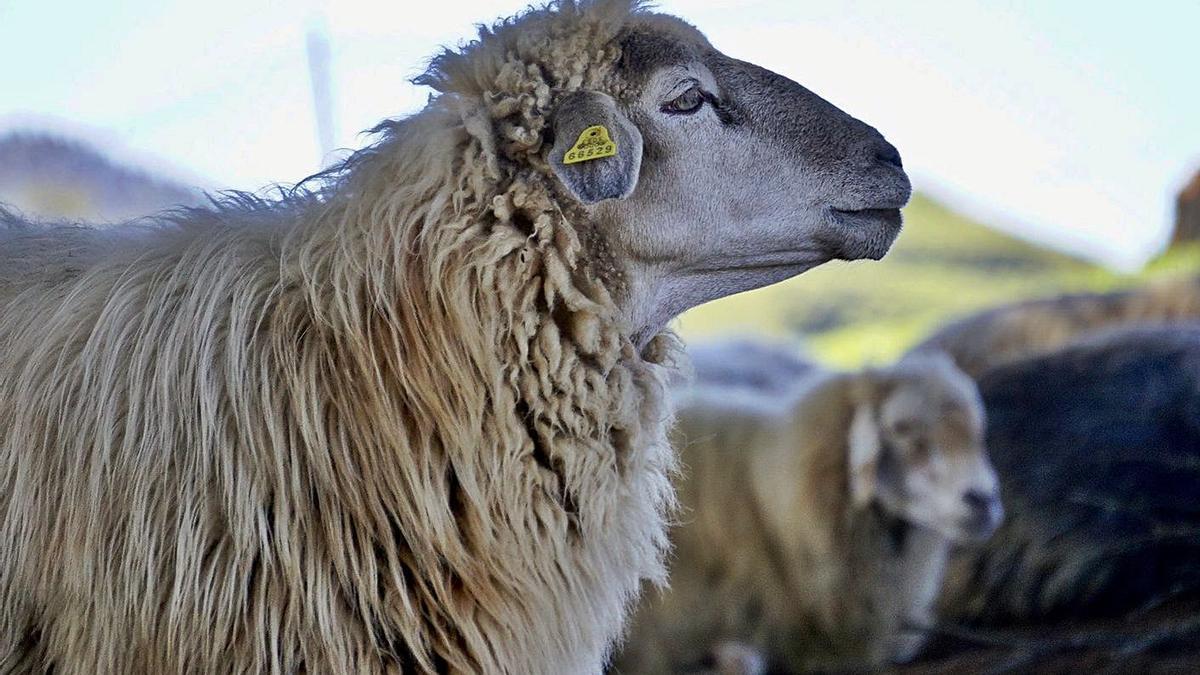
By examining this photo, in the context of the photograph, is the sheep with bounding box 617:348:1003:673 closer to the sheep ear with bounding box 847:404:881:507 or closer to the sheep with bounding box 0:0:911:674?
the sheep ear with bounding box 847:404:881:507

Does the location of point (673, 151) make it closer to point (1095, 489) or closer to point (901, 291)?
point (1095, 489)

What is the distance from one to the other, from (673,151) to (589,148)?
373 mm

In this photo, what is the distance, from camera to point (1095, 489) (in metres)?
5.26

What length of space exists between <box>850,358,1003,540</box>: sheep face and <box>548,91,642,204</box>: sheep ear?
3167mm

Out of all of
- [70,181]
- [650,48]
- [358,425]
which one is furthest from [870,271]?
Answer: [358,425]

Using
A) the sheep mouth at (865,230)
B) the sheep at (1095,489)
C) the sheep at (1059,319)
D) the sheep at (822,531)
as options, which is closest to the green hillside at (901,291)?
the sheep at (1059,319)

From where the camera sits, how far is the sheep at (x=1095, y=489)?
498 cm

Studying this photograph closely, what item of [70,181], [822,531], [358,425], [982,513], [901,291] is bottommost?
[901,291]

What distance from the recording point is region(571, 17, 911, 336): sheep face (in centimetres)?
318

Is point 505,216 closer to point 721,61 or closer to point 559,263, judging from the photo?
point 559,263

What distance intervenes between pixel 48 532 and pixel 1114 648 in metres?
3.69

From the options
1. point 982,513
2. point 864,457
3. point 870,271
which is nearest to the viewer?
point 982,513

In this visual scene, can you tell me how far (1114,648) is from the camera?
4.75m

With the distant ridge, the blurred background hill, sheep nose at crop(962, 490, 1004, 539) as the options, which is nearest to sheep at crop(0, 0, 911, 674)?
sheep nose at crop(962, 490, 1004, 539)
